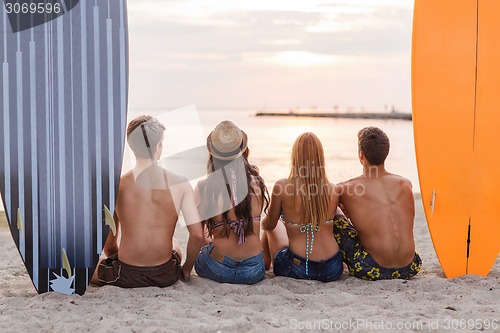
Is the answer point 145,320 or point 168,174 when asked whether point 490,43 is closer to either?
point 168,174

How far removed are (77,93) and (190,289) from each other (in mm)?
1178

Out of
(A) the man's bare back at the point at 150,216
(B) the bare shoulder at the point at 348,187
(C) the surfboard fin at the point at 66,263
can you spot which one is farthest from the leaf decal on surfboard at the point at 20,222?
(B) the bare shoulder at the point at 348,187

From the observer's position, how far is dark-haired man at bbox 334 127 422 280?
10.8 feet

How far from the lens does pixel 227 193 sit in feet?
10.4

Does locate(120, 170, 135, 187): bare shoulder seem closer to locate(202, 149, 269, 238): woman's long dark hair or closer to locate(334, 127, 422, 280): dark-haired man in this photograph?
locate(202, 149, 269, 238): woman's long dark hair

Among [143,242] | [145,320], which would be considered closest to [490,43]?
[143,242]

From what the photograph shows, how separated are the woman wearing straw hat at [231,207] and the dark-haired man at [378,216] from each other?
509 mm

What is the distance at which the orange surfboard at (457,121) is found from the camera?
3.58 m

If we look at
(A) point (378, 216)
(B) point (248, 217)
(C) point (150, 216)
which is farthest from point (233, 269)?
(A) point (378, 216)

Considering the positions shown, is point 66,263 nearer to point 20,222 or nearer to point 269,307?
point 20,222

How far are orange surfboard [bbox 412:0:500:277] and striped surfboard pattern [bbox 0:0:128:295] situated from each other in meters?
1.74

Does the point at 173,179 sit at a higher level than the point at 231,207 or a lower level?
higher

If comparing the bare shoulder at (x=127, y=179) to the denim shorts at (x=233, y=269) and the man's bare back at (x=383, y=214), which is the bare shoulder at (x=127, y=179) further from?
the man's bare back at (x=383, y=214)

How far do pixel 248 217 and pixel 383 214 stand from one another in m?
0.74
